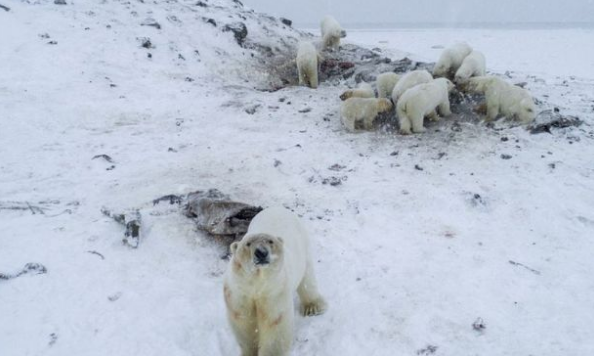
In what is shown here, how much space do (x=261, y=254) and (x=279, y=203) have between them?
283 cm

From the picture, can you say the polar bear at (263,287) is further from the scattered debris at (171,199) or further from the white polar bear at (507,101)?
the white polar bear at (507,101)

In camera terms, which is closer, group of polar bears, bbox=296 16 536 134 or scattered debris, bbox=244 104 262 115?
group of polar bears, bbox=296 16 536 134

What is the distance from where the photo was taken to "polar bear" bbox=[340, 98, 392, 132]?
8477 millimetres

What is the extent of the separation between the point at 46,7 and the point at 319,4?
3287 cm

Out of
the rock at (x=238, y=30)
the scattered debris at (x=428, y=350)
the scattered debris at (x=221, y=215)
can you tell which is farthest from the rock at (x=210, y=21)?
the scattered debris at (x=428, y=350)

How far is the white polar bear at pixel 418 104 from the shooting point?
26.5 ft

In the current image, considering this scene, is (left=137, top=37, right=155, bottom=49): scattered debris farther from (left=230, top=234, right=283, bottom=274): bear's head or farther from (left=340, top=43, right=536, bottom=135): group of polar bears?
(left=230, top=234, right=283, bottom=274): bear's head

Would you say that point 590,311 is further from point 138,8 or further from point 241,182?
point 138,8

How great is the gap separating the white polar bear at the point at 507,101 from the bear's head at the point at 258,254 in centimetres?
641

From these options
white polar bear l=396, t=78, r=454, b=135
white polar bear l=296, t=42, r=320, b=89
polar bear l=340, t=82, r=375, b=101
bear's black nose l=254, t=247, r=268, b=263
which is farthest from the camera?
white polar bear l=296, t=42, r=320, b=89

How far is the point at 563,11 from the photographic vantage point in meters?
36.6

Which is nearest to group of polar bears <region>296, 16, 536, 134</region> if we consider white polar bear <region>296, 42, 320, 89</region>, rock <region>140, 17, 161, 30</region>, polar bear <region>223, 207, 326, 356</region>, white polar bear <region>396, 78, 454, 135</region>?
white polar bear <region>396, 78, 454, 135</region>

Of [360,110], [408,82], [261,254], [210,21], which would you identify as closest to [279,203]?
[261,254]

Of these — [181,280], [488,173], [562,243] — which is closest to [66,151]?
[181,280]
